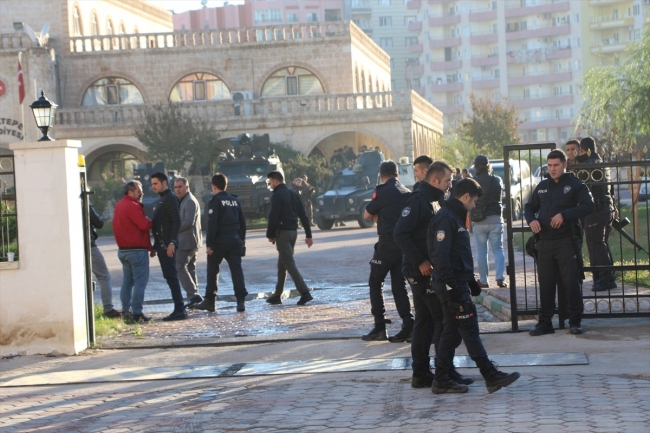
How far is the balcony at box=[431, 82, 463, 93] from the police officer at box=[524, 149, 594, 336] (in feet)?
270

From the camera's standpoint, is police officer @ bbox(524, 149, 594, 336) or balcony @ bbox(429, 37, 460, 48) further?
balcony @ bbox(429, 37, 460, 48)

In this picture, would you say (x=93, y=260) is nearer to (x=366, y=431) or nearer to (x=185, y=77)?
(x=366, y=431)

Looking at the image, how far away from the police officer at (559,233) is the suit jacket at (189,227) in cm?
524

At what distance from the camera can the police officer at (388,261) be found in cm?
970

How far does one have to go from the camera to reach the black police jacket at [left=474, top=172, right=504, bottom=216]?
13208 millimetres

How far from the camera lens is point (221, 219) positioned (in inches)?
503

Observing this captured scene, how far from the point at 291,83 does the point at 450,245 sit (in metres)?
41.9

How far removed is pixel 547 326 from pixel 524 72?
81379 mm

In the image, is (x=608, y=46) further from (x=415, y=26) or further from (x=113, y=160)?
(x=113, y=160)

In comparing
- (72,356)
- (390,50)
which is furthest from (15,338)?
(390,50)

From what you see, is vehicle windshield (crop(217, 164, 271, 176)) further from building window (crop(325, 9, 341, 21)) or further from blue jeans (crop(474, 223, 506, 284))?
building window (crop(325, 9, 341, 21))

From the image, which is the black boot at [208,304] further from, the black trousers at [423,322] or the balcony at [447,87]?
the balcony at [447,87]

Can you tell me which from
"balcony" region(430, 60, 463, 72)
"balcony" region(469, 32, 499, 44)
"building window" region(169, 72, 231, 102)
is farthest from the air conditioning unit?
"balcony" region(430, 60, 463, 72)

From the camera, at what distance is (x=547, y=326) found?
9648 mm
